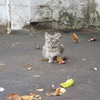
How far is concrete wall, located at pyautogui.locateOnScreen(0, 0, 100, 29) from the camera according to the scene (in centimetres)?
885

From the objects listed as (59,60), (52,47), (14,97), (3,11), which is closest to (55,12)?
(3,11)

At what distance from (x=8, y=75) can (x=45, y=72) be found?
78 centimetres

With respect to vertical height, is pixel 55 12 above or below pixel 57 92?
above

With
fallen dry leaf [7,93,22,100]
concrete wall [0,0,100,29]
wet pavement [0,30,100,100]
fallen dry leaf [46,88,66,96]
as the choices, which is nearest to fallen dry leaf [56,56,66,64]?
wet pavement [0,30,100,100]

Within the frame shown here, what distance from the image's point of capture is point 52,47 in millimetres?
5574

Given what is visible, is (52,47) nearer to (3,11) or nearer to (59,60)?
(59,60)

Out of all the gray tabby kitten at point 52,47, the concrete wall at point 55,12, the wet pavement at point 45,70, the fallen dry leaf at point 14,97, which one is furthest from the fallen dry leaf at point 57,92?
the concrete wall at point 55,12

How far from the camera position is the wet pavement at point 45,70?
399 cm

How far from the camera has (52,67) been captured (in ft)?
17.2

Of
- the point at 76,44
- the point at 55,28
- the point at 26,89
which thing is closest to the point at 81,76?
the point at 26,89

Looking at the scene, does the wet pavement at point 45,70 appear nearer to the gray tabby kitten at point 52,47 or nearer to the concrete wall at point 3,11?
the gray tabby kitten at point 52,47

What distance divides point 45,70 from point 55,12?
4.52m

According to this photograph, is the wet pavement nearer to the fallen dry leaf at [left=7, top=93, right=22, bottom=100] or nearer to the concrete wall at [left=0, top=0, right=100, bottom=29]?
the fallen dry leaf at [left=7, top=93, right=22, bottom=100]

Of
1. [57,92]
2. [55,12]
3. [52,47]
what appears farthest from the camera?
[55,12]
